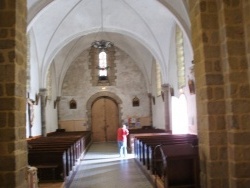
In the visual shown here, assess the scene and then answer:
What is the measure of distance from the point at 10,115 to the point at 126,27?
33.3ft

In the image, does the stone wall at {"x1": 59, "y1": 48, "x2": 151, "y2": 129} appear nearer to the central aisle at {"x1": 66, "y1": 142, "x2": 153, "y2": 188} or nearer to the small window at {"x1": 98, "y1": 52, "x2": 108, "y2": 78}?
the small window at {"x1": 98, "y1": 52, "x2": 108, "y2": 78}

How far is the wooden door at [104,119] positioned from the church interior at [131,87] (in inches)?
2.5

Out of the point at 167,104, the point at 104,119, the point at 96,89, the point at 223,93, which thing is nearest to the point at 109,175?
the point at 223,93

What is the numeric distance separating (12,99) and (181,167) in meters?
3.13

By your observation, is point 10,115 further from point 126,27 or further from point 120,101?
point 120,101

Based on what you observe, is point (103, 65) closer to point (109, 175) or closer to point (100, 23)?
point (100, 23)

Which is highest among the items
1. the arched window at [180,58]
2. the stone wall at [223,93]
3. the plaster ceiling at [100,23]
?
the plaster ceiling at [100,23]

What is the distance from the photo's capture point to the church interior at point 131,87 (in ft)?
14.2

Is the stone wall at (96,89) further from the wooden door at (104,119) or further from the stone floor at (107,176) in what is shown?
the stone floor at (107,176)

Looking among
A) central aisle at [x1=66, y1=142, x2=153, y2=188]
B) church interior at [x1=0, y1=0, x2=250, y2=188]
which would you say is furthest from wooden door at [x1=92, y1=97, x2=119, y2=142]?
central aisle at [x1=66, y1=142, x2=153, y2=188]

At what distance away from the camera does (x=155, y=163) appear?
689cm

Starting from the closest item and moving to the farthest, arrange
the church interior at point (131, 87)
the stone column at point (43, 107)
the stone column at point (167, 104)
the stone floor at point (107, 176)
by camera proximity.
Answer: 1. the church interior at point (131, 87)
2. the stone floor at point (107, 176)
3. the stone column at point (167, 104)
4. the stone column at point (43, 107)

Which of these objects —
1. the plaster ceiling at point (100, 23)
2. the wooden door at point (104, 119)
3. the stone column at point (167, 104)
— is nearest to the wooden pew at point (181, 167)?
the plaster ceiling at point (100, 23)

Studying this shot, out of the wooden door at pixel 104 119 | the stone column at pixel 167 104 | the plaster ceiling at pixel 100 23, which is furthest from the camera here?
the wooden door at pixel 104 119
